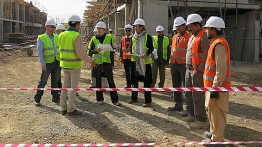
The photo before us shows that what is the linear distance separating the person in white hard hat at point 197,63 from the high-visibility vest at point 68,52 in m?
2.22

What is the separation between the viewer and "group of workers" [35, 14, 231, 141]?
411 centimetres

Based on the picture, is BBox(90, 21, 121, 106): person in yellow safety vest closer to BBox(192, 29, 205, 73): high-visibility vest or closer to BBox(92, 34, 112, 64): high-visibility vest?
BBox(92, 34, 112, 64): high-visibility vest

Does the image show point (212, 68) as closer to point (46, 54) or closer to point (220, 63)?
point (220, 63)

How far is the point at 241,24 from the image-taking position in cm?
1770

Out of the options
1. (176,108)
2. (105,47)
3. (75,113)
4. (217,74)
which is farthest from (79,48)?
(217,74)

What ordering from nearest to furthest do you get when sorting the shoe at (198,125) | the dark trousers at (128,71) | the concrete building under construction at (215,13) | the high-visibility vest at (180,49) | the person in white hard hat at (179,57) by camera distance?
the shoe at (198,125) < the person in white hard hat at (179,57) < the high-visibility vest at (180,49) < the dark trousers at (128,71) < the concrete building under construction at (215,13)

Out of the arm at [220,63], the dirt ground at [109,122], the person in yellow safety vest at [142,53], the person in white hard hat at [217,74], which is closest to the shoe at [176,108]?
the dirt ground at [109,122]

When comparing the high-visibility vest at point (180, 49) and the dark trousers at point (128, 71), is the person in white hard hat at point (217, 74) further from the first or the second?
the dark trousers at point (128, 71)

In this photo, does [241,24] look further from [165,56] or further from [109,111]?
[109,111]

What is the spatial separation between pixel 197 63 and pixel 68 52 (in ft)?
8.27

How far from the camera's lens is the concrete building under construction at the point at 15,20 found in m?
32.3

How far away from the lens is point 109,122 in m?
5.60

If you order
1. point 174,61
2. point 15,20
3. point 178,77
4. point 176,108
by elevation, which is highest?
point 15,20

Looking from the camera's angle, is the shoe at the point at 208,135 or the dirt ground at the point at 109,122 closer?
the shoe at the point at 208,135
